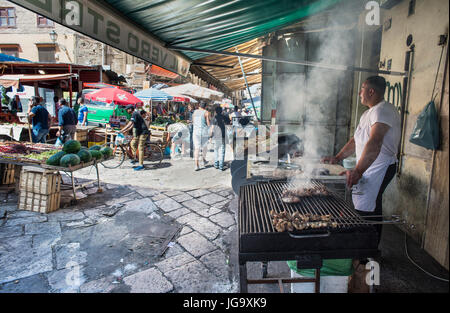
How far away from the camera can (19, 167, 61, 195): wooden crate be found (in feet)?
15.9

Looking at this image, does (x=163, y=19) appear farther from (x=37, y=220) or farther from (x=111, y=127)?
(x=111, y=127)

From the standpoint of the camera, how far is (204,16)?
336 cm

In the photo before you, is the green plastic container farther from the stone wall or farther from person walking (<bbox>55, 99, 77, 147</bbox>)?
person walking (<bbox>55, 99, 77, 147</bbox>)

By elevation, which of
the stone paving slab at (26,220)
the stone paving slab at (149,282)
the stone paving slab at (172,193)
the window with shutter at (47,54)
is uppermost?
the window with shutter at (47,54)

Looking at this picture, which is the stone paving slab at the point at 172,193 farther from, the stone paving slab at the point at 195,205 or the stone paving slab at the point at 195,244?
the stone paving slab at the point at 195,244

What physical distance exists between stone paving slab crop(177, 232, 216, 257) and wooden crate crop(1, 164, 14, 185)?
522cm

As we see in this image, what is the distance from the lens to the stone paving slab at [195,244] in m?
3.70

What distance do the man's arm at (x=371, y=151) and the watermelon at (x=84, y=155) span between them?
4.91 metres


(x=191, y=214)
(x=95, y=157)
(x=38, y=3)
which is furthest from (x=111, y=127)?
(x=38, y=3)

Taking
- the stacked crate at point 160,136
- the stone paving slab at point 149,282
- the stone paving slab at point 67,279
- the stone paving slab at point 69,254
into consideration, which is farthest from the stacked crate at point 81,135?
the stone paving slab at point 149,282

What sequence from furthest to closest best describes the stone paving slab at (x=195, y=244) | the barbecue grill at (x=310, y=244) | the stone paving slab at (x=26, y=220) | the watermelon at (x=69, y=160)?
the watermelon at (x=69, y=160)
the stone paving slab at (x=26, y=220)
the stone paving slab at (x=195, y=244)
the barbecue grill at (x=310, y=244)

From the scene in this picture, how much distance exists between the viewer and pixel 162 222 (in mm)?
4660

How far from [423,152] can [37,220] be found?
20.0 ft
